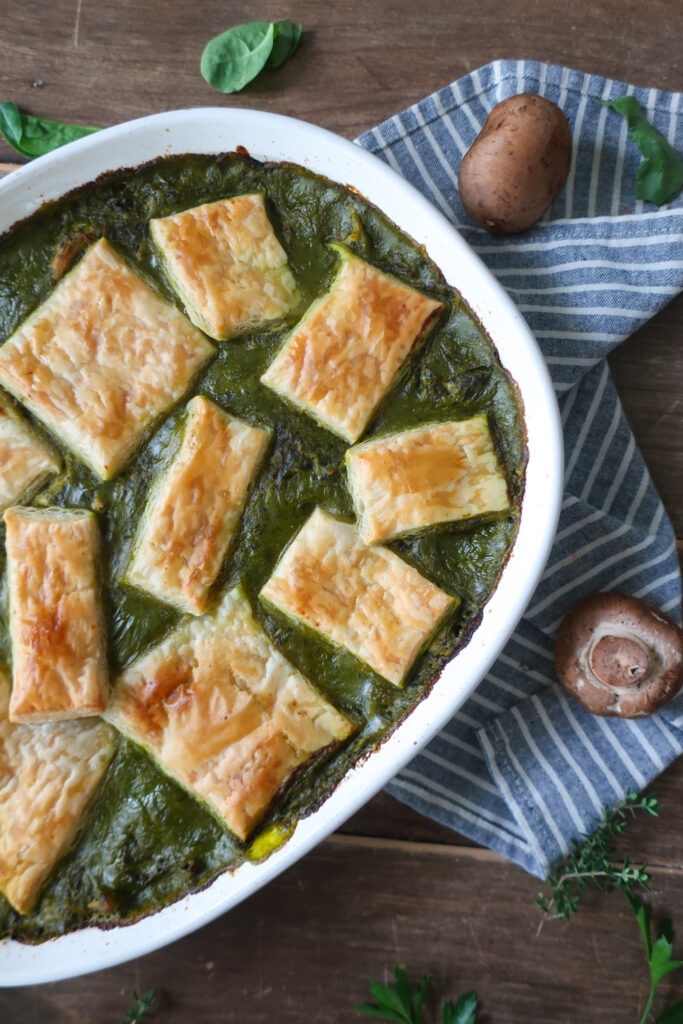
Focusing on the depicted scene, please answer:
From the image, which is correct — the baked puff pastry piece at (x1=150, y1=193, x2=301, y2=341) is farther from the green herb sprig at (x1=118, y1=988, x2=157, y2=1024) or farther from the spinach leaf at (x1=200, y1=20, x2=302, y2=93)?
the green herb sprig at (x1=118, y1=988, x2=157, y2=1024)

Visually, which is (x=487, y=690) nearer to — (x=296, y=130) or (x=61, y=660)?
(x=61, y=660)

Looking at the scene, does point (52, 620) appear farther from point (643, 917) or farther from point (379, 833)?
point (643, 917)

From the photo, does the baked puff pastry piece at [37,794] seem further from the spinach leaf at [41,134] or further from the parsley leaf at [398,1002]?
the spinach leaf at [41,134]

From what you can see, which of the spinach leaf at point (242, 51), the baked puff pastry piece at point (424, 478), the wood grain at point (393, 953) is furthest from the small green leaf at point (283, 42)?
the wood grain at point (393, 953)

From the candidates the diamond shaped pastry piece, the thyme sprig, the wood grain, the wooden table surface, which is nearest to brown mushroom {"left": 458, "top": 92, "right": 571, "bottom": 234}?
the wooden table surface

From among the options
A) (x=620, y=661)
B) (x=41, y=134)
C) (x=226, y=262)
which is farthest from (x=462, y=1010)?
(x=41, y=134)

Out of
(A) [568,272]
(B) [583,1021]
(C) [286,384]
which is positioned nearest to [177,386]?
(C) [286,384]
